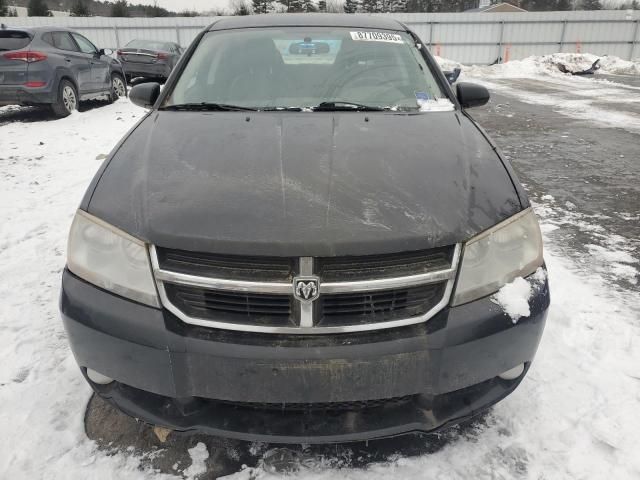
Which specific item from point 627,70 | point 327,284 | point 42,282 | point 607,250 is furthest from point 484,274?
point 627,70

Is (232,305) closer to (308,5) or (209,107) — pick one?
(209,107)

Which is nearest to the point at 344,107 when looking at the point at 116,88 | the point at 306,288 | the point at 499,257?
the point at 499,257

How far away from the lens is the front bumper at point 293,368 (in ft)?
4.70

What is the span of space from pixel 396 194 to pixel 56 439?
5.19ft

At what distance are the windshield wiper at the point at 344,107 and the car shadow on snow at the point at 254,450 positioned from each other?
152 centimetres

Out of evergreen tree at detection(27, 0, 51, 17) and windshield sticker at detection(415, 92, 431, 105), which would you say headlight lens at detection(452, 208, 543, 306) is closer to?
windshield sticker at detection(415, 92, 431, 105)

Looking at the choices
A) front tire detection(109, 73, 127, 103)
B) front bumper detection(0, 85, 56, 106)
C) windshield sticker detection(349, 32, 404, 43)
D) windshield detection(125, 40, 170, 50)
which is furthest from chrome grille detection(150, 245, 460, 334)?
windshield detection(125, 40, 170, 50)

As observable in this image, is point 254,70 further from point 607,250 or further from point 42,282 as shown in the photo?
point 607,250

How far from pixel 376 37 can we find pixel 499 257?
1.90 metres

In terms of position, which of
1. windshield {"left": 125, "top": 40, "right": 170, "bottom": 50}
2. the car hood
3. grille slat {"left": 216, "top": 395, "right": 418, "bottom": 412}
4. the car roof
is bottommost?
grille slat {"left": 216, "top": 395, "right": 418, "bottom": 412}

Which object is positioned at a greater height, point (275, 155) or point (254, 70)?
point (254, 70)

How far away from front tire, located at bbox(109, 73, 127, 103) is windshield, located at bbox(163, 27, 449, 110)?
28.8ft

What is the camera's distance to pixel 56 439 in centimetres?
182

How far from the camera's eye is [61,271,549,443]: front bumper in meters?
1.43
